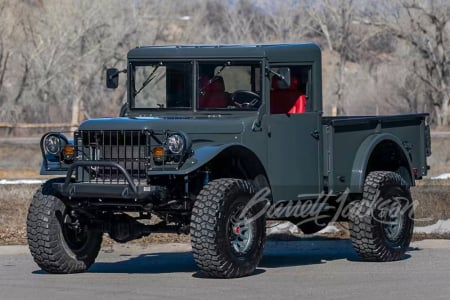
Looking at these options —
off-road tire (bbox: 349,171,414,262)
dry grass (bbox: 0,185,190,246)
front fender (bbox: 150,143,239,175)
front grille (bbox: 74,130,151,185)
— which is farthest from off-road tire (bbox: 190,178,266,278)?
dry grass (bbox: 0,185,190,246)

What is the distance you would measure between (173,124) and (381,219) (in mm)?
2837

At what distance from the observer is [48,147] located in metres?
10.6

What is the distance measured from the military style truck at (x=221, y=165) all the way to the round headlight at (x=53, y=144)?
0.05ft

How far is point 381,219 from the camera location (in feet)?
38.5

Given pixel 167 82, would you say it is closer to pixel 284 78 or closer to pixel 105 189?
pixel 284 78

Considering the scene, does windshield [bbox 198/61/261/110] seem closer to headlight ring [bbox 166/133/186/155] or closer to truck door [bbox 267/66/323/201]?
truck door [bbox 267/66/323/201]

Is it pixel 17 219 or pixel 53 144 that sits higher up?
pixel 53 144

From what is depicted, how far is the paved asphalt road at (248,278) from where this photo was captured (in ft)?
29.6

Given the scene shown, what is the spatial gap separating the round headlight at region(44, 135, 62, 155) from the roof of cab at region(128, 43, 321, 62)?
153 cm

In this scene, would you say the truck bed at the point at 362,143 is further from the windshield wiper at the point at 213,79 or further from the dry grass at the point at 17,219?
the dry grass at the point at 17,219

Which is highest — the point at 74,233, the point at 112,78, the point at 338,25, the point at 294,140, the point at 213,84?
the point at 338,25

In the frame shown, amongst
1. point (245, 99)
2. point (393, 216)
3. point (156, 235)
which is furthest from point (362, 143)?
point (156, 235)

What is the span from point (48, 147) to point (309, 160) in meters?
2.80

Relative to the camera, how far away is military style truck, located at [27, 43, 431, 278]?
9.95 metres
